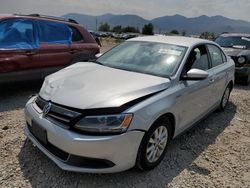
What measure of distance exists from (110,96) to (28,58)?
3.21m

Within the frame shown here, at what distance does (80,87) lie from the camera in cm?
334

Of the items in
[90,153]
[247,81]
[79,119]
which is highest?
[79,119]

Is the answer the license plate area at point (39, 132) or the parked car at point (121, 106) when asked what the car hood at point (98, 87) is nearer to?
the parked car at point (121, 106)

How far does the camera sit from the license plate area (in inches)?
122

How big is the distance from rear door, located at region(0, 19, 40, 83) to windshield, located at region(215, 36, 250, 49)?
262 inches

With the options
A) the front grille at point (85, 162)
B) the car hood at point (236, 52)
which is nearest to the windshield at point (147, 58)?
the front grille at point (85, 162)

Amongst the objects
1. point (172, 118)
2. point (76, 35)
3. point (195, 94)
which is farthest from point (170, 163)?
point (76, 35)

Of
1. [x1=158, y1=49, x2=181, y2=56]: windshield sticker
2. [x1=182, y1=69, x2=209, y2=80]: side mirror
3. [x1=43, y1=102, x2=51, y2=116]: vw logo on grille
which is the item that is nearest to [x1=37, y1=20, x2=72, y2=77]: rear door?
[x1=158, y1=49, x2=181, y2=56]: windshield sticker

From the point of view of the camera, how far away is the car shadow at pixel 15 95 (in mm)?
5352

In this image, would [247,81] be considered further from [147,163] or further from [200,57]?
[147,163]

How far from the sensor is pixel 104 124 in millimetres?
2869

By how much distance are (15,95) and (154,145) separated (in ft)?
12.3

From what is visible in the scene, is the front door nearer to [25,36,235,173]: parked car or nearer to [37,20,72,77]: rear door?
[25,36,235,173]: parked car

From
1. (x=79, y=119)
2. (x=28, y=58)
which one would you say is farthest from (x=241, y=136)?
(x=28, y=58)
